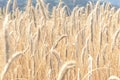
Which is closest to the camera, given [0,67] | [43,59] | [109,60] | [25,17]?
[0,67]

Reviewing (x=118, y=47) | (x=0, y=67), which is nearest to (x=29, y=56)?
(x=0, y=67)

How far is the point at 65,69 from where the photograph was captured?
997 millimetres

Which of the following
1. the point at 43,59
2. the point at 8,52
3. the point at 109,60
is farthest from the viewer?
the point at 109,60

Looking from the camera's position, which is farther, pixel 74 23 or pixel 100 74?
pixel 74 23

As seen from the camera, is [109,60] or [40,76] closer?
[40,76]

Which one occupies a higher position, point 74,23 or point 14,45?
point 74,23

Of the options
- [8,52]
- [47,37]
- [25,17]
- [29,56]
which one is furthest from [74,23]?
[8,52]

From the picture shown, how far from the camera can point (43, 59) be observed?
172cm

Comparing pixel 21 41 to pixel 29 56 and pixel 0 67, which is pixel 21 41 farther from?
pixel 0 67

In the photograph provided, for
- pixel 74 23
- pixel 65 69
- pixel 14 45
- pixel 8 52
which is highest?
pixel 74 23

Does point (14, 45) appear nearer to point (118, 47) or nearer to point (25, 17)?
point (118, 47)

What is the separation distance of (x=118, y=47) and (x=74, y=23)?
1.63ft

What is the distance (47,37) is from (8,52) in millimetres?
1134

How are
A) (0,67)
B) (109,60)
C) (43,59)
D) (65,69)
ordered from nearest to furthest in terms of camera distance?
(65,69) → (0,67) → (43,59) → (109,60)
